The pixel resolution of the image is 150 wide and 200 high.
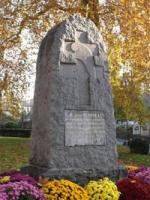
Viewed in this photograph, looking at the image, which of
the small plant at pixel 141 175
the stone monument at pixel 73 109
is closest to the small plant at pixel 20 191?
the stone monument at pixel 73 109

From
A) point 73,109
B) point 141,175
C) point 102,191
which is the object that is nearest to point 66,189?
point 102,191

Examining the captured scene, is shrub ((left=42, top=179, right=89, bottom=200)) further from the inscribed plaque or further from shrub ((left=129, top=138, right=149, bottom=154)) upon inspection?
shrub ((left=129, top=138, right=149, bottom=154))

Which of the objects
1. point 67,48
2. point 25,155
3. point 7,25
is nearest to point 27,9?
point 7,25

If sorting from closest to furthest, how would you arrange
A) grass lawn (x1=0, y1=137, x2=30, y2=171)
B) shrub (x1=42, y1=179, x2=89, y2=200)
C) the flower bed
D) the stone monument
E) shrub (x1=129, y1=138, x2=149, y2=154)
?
the flower bed, shrub (x1=42, y1=179, x2=89, y2=200), the stone monument, grass lawn (x1=0, y1=137, x2=30, y2=171), shrub (x1=129, y1=138, x2=149, y2=154)

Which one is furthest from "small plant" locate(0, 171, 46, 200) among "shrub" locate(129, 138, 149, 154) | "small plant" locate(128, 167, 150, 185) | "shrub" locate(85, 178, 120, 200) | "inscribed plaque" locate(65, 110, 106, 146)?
"shrub" locate(129, 138, 149, 154)

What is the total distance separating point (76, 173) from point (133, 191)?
1.20m

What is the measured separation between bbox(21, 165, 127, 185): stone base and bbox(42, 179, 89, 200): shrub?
806 mm

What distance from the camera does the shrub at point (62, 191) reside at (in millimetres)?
7820

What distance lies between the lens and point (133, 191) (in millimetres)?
8773

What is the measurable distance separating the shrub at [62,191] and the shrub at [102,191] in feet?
1.07

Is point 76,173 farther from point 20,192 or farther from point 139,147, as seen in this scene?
point 139,147

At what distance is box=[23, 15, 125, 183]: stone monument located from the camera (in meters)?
9.30

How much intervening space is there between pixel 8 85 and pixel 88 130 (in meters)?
16.5

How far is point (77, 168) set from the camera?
31.0 feet
